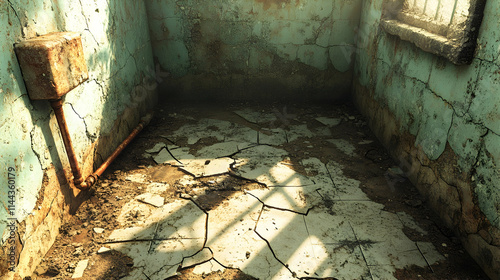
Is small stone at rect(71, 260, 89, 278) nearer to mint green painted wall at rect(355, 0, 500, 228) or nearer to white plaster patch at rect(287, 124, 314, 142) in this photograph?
white plaster patch at rect(287, 124, 314, 142)

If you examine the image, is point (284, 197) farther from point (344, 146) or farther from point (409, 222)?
point (344, 146)

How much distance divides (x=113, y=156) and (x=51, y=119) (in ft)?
3.34

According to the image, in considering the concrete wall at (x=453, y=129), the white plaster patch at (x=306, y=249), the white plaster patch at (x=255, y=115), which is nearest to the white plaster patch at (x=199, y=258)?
the white plaster patch at (x=306, y=249)

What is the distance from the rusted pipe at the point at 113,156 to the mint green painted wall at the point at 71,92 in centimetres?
20

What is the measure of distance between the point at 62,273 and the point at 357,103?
14.0 ft

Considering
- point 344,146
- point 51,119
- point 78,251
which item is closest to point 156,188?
point 78,251

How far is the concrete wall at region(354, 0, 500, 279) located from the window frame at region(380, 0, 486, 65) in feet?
0.20

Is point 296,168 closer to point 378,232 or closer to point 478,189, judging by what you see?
point 378,232

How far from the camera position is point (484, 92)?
2268mm

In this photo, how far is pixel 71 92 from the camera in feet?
9.05

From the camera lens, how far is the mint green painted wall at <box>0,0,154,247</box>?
2039 millimetres

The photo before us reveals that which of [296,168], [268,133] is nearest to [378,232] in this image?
[296,168]

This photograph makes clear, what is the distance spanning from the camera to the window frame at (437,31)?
236 centimetres

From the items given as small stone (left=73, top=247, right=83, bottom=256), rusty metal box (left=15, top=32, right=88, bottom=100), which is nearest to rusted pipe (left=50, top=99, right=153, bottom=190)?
rusty metal box (left=15, top=32, right=88, bottom=100)
